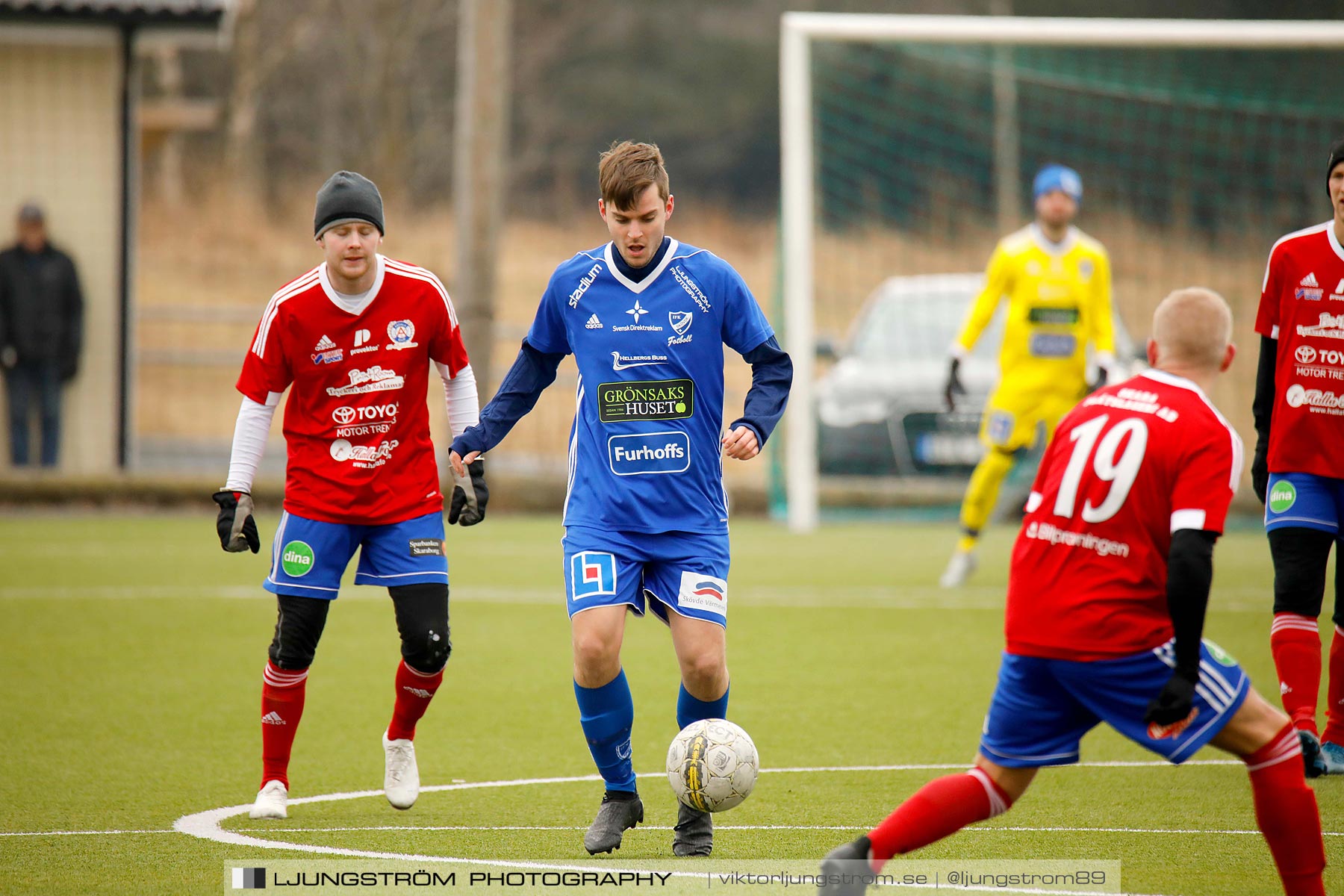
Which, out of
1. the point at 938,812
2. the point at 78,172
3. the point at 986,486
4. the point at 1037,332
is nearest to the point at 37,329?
the point at 78,172

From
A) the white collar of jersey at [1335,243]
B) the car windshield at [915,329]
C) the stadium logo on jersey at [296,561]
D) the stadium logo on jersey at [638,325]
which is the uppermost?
the car windshield at [915,329]

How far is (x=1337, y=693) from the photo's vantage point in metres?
6.03

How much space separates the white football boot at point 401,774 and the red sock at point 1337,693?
315 centimetres

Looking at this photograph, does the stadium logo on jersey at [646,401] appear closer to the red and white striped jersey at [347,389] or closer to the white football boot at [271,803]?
the red and white striped jersey at [347,389]

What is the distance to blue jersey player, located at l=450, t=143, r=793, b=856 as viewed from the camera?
4.99 m

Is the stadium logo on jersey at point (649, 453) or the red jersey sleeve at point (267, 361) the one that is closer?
the stadium logo on jersey at point (649, 453)

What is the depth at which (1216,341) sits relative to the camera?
406 cm

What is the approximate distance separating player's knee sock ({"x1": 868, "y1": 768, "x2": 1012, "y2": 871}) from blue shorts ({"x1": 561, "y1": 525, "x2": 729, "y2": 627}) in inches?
44.2

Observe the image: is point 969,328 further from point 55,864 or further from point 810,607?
point 55,864

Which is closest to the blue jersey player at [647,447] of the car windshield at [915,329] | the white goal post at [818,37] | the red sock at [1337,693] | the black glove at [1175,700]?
the black glove at [1175,700]

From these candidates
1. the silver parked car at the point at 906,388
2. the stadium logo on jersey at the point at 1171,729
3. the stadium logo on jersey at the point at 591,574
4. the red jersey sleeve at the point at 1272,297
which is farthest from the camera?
the silver parked car at the point at 906,388

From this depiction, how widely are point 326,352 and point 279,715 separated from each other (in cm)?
119

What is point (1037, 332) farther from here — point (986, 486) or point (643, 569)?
point (643, 569)

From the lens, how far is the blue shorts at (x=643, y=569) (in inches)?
196
